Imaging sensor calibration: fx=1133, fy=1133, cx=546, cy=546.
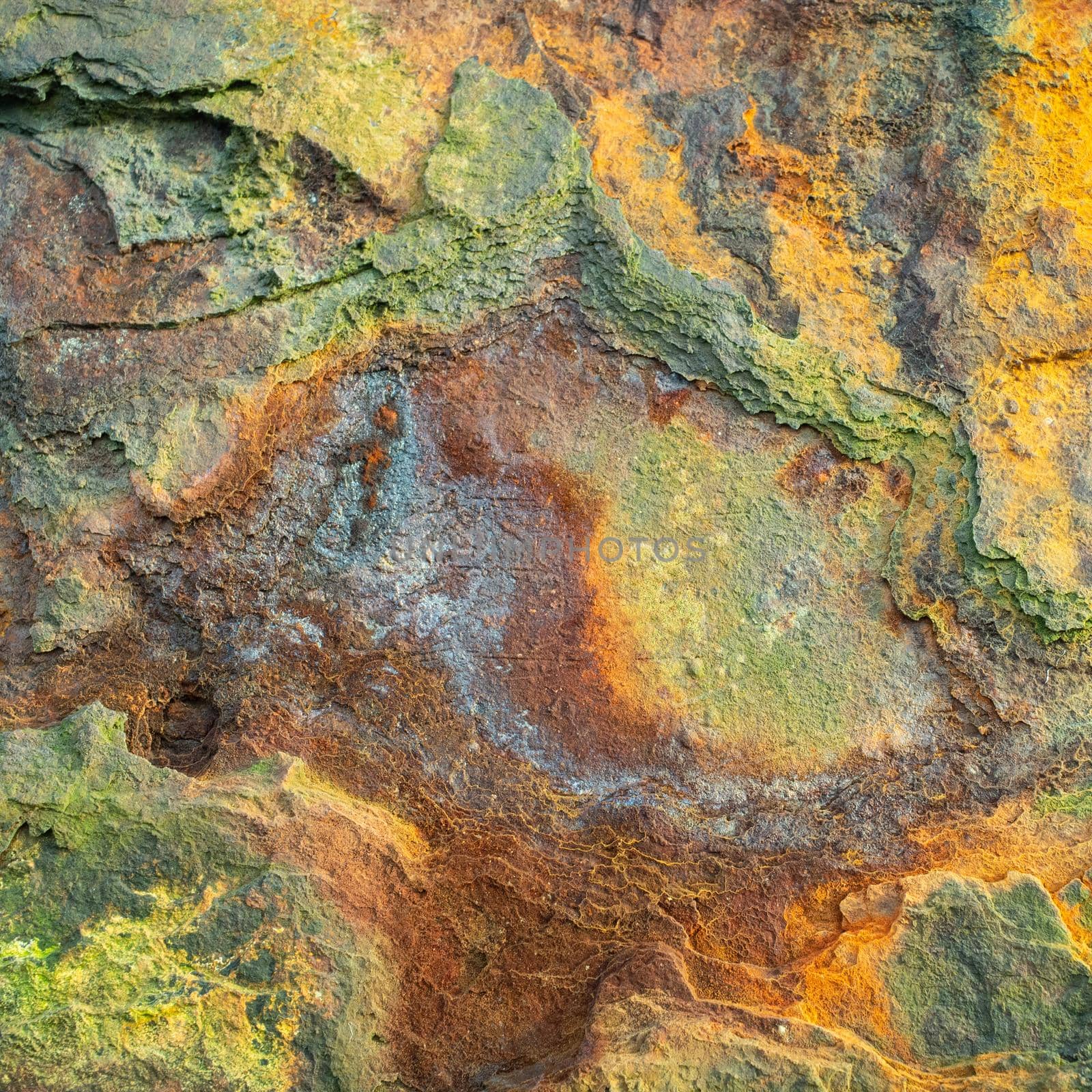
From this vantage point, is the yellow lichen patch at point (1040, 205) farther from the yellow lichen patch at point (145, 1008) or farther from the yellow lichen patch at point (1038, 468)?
the yellow lichen patch at point (145, 1008)

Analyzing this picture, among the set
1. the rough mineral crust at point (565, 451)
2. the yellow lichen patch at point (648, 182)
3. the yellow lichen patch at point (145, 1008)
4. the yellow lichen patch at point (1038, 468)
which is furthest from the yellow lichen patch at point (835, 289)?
the yellow lichen patch at point (145, 1008)

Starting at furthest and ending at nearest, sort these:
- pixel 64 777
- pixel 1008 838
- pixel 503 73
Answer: pixel 503 73 → pixel 1008 838 → pixel 64 777

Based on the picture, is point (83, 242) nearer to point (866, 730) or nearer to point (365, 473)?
point (365, 473)

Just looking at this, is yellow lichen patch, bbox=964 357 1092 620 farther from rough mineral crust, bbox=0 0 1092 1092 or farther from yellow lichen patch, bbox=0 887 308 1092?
yellow lichen patch, bbox=0 887 308 1092

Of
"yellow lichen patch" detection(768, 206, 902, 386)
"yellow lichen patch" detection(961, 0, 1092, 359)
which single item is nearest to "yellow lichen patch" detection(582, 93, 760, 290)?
"yellow lichen patch" detection(768, 206, 902, 386)

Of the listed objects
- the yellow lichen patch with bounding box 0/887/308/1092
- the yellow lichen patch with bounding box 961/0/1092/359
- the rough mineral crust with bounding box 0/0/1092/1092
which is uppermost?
the yellow lichen patch with bounding box 961/0/1092/359

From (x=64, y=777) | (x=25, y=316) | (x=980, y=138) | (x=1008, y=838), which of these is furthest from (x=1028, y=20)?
(x=64, y=777)

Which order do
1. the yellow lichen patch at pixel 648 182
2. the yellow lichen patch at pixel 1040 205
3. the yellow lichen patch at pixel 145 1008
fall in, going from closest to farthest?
1. the yellow lichen patch at pixel 145 1008
2. the yellow lichen patch at pixel 1040 205
3. the yellow lichen patch at pixel 648 182

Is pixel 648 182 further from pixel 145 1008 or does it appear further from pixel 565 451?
pixel 145 1008
